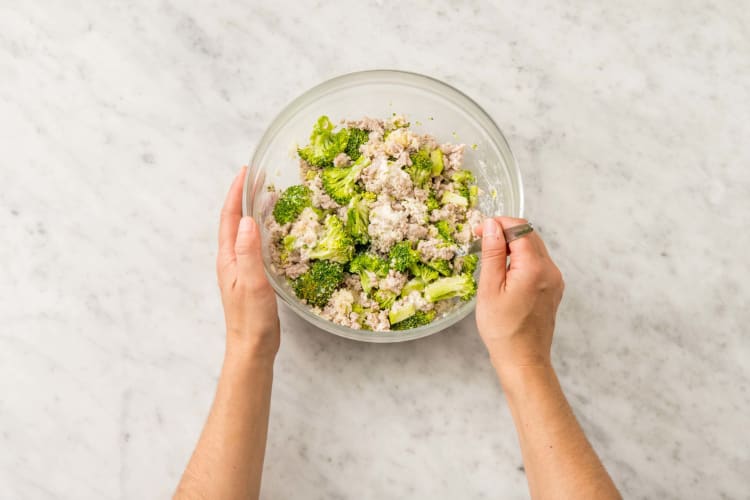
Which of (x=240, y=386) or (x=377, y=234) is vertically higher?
(x=377, y=234)

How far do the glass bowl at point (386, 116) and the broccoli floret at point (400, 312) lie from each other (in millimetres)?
291

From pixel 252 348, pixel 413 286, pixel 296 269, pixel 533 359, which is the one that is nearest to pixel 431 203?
pixel 413 286

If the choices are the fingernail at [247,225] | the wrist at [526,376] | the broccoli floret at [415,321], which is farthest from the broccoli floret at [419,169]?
the wrist at [526,376]

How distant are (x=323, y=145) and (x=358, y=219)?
31 centimetres

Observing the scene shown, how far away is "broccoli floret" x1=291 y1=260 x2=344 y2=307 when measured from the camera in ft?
6.21

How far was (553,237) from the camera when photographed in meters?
2.23

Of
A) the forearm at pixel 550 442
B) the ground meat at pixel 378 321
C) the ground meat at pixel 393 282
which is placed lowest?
the forearm at pixel 550 442

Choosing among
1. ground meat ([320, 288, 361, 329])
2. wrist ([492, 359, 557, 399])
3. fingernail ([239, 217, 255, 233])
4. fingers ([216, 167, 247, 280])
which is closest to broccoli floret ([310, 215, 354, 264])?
ground meat ([320, 288, 361, 329])

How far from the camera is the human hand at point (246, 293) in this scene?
1.82 m

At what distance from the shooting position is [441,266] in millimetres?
1878

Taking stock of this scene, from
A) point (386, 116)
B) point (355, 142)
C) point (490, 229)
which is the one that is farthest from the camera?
point (386, 116)

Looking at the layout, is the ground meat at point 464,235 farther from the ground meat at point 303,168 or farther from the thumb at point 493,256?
the ground meat at point 303,168

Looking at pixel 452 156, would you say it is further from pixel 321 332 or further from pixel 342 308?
pixel 321 332

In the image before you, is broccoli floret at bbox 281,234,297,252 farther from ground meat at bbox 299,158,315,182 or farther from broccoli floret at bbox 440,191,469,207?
broccoli floret at bbox 440,191,469,207
